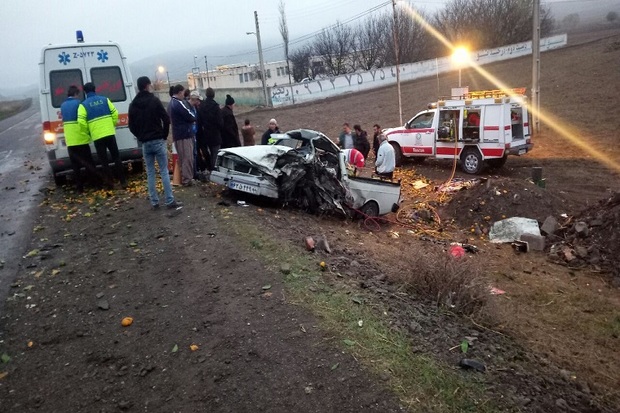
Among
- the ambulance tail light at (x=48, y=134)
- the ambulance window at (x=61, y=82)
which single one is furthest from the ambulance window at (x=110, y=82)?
the ambulance tail light at (x=48, y=134)

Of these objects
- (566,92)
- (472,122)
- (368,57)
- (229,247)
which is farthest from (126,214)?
(368,57)

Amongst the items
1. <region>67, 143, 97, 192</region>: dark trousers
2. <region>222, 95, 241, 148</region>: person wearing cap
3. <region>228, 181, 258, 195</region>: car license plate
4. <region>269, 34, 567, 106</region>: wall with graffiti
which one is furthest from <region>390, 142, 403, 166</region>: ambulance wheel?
<region>269, 34, 567, 106</region>: wall with graffiti

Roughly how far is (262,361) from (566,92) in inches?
1021

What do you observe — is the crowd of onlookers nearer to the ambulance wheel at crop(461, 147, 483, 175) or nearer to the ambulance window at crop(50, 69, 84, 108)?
the ambulance window at crop(50, 69, 84, 108)

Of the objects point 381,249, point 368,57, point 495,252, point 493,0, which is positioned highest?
point 493,0

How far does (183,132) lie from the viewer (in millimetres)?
8094

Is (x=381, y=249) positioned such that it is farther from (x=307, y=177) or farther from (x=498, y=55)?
(x=498, y=55)

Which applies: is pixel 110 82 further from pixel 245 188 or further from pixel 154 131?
pixel 245 188

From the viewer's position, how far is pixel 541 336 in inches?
186

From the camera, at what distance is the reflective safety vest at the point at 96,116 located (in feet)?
25.2

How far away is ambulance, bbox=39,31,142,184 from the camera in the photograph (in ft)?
27.7

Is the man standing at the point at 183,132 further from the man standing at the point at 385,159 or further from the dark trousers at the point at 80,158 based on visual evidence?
the man standing at the point at 385,159

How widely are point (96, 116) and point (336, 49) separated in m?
65.5

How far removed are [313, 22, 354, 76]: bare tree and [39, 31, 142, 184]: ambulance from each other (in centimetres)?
5832
